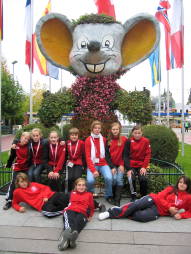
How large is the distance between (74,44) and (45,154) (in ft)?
11.6

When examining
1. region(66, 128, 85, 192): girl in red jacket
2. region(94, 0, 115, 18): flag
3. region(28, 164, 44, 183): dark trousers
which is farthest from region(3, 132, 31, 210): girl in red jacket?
region(94, 0, 115, 18): flag

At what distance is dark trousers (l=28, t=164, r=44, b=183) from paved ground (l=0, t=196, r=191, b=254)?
32.1 inches

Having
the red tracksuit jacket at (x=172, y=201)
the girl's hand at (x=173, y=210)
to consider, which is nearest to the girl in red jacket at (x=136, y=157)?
the red tracksuit jacket at (x=172, y=201)

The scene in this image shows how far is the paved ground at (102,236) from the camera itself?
315cm

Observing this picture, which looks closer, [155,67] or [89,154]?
[89,154]

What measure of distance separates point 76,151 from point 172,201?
6.07 feet

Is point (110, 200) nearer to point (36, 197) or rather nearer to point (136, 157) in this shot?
point (136, 157)

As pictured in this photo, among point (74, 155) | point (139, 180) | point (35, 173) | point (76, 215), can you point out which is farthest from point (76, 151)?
point (76, 215)

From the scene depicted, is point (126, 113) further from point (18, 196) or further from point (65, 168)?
point (18, 196)

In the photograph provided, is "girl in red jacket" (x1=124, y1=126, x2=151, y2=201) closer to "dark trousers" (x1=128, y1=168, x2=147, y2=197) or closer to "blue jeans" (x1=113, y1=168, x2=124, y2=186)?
"dark trousers" (x1=128, y1=168, x2=147, y2=197)

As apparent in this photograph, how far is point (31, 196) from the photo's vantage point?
446 centimetres

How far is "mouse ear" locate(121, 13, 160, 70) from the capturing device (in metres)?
7.13

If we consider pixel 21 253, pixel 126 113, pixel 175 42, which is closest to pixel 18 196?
pixel 21 253

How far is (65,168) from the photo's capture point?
5203mm
